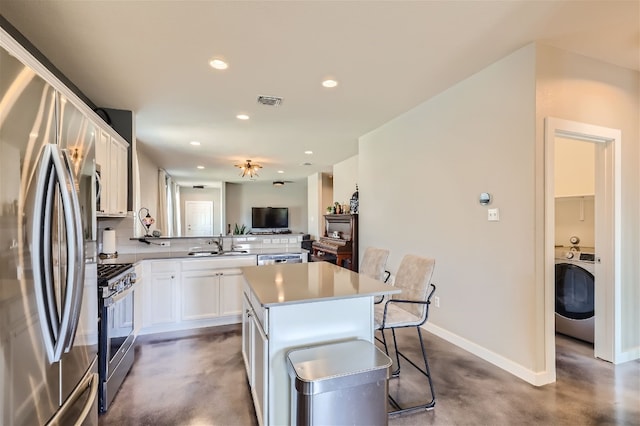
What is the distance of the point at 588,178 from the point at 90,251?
459cm

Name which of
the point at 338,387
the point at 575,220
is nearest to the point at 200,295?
the point at 338,387

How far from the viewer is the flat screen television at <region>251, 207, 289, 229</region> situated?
1079cm

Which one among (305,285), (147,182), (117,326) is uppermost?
(147,182)

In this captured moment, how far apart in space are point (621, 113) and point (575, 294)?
176 cm

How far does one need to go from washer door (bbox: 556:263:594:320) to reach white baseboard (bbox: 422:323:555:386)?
1069 millimetres

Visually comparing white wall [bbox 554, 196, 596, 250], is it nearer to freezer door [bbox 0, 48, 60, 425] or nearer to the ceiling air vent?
the ceiling air vent

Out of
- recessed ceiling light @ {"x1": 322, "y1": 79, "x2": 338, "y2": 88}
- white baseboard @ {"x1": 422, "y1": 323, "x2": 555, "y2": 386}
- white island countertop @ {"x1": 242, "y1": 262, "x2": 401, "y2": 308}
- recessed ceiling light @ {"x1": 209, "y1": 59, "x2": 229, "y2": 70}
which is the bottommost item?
white baseboard @ {"x1": 422, "y1": 323, "x2": 555, "y2": 386}

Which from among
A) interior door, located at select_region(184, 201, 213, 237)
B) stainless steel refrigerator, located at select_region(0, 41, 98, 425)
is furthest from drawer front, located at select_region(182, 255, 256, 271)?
interior door, located at select_region(184, 201, 213, 237)

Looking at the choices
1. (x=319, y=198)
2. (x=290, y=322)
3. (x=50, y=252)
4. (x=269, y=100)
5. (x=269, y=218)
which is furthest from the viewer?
(x=269, y=218)

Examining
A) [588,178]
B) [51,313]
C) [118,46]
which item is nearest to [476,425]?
[51,313]

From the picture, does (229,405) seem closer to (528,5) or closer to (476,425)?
(476,425)

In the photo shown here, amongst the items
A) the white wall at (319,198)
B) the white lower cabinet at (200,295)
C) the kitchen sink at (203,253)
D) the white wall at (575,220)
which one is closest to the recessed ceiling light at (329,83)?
the kitchen sink at (203,253)

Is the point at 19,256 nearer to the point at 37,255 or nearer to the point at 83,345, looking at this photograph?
the point at 37,255

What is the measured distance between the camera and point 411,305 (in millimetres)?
2270
